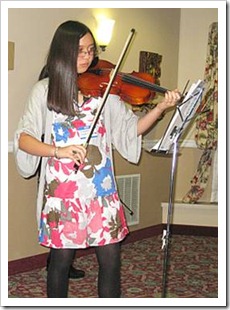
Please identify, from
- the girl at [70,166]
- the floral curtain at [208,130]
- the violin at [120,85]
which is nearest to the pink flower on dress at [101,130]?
the girl at [70,166]

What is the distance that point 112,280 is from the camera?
73.1 inches

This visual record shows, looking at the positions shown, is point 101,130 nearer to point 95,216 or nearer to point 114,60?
point 95,216

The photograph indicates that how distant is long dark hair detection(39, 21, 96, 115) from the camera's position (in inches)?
70.6

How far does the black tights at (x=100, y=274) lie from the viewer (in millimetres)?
1826

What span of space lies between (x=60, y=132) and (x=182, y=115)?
370 mm

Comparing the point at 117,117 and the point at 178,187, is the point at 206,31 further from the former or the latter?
the point at 117,117

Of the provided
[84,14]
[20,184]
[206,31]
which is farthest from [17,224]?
[206,31]

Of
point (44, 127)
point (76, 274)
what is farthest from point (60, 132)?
point (76, 274)

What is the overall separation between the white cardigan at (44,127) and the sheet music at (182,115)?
14cm

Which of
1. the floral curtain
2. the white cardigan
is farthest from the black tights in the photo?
the floral curtain

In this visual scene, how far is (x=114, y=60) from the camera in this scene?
371 cm

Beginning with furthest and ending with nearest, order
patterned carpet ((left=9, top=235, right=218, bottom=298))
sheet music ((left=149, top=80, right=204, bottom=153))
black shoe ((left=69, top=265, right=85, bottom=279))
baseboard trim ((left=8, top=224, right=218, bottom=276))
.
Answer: baseboard trim ((left=8, top=224, right=218, bottom=276))
black shoe ((left=69, top=265, right=85, bottom=279))
patterned carpet ((left=9, top=235, right=218, bottom=298))
sheet music ((left=149, top=80, right=204, bottom=153))

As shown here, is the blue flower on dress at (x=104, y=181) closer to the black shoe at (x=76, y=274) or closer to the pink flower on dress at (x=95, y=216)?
the pink flower on dress at (x=95, y=216)

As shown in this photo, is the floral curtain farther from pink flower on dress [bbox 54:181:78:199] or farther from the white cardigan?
pink flower on dress [bbox 54:181:78:199]
